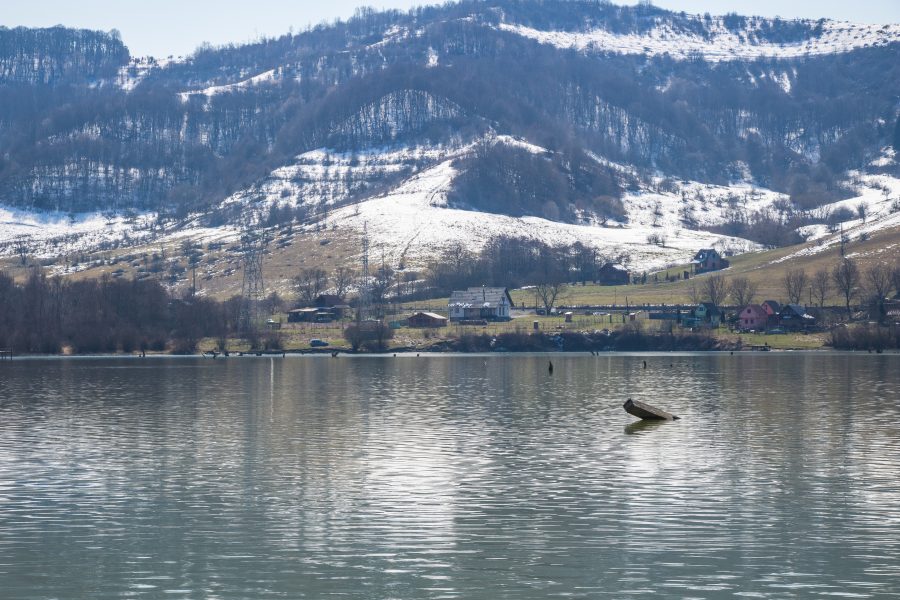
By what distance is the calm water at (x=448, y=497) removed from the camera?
37500 mm

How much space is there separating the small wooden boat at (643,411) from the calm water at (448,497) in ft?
5.03

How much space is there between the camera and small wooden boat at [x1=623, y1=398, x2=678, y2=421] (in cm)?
8219

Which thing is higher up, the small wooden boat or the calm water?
the small wooden boat

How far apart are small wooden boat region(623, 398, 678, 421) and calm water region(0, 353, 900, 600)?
1533 millimetres

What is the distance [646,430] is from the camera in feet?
252

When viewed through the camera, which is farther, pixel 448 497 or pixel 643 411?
pixel 643 411

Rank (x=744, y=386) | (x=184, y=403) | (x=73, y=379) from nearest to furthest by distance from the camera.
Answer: (x=184, y=403)
(x=744, y=386)
(x=73, y=379)

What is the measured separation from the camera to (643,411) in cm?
8238

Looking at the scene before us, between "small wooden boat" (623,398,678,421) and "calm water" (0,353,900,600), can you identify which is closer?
"calm water" (0,353,900,600)

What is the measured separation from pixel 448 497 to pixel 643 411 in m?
34.5

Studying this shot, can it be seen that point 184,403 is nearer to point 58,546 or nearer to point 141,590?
point 58,546

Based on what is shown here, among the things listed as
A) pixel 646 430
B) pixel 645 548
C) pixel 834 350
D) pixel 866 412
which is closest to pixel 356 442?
pixel 646 430

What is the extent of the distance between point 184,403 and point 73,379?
127ft

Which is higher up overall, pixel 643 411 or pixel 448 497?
pixel 643 411
